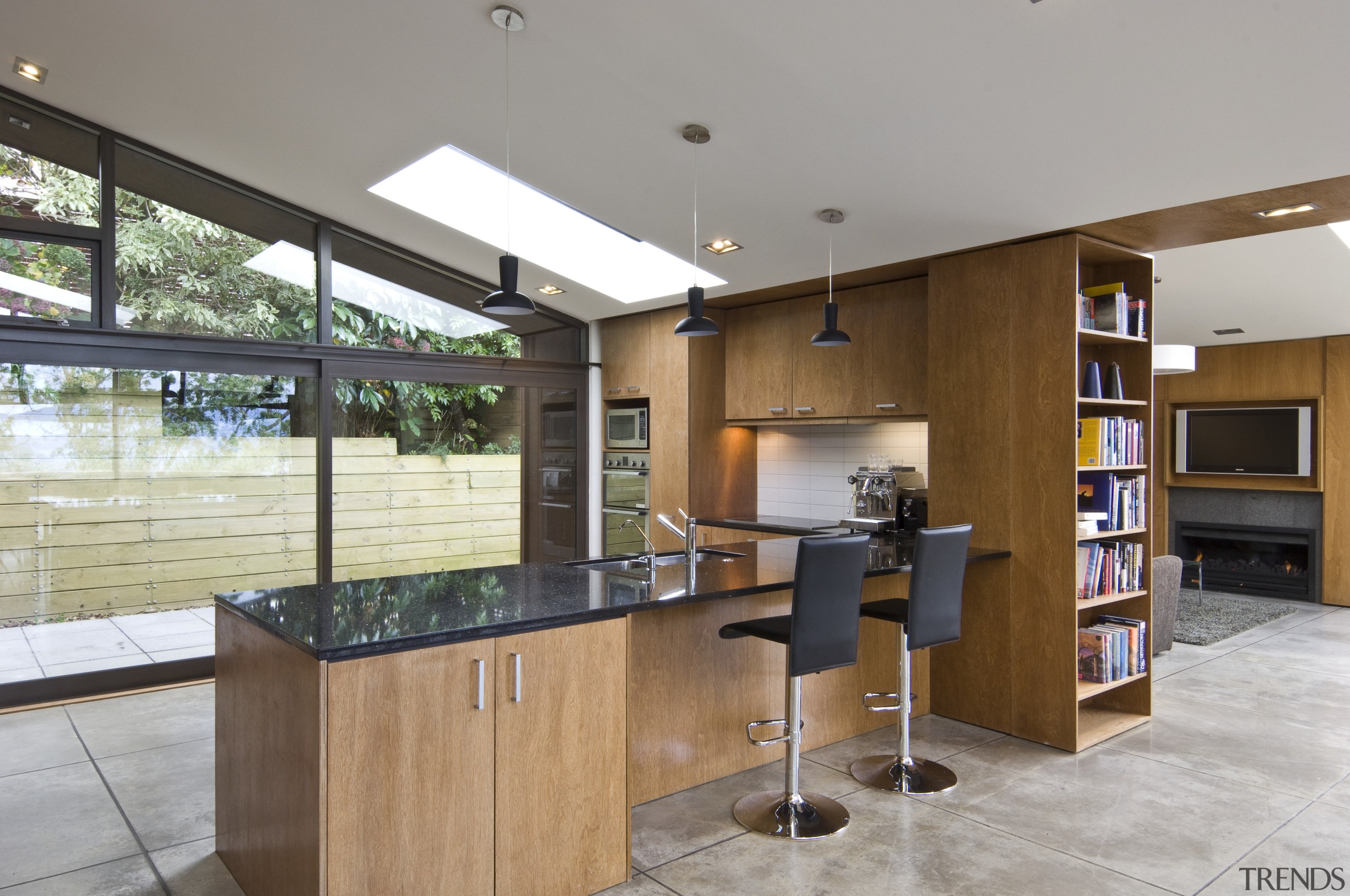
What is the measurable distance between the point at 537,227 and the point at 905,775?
362cm

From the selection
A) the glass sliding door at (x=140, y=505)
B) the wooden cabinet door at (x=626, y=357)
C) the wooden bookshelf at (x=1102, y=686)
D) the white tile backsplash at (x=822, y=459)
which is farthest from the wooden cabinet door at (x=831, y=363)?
the glass sliding door at (x=140, y=505)

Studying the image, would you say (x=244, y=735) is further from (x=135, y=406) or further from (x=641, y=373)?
(x=641, y=373)

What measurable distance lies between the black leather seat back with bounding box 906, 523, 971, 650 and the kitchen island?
0.53 meters

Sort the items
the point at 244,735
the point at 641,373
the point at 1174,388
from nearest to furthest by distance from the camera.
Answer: the point at 244,735 < the point at 641,373 < the point at 1174,388

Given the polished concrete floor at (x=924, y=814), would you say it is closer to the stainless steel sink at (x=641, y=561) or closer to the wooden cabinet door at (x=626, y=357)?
the stainless steel sink at (x=641, y=561)

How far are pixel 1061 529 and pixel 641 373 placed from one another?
309 cm

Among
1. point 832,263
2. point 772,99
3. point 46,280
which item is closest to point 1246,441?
point 832,263

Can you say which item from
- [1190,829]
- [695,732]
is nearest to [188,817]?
[695,732]

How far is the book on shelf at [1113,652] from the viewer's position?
4.01 m

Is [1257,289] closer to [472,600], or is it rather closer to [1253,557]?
[1253,557]

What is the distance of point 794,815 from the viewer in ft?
9.96

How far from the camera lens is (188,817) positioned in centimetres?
313

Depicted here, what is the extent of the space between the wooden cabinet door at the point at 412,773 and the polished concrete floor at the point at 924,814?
0.59m

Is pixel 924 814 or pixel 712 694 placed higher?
pixel 712 694
